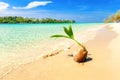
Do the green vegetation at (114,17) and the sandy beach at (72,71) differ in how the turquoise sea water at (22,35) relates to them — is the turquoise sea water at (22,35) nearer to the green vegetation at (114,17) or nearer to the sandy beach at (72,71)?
the sandy beach at (72,71)

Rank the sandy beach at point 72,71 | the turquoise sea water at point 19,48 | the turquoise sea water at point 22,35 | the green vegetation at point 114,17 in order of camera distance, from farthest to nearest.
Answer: the green vegetation at point 114,17 → the turquoise sea water at point 22,35 → the turquoise sea water at point 19,48 → the sandy beach at point 72,71

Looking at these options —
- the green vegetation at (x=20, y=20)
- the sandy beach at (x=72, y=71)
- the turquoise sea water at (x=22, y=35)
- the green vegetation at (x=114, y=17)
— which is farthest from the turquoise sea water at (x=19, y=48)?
the green vegetation at (x=20, y=20)

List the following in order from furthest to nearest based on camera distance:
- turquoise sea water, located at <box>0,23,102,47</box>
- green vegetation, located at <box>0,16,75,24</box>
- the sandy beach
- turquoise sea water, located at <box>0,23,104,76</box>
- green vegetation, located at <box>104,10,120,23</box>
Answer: green vegetation, located at <box>0,16,75,24</box>
green vegetation, located at <box>104,10,120,23</box>
turquoise sea water, located at <box>0,23,102,47</box>
turquoise sea water, located at <box>0,23,104,76</box>
the sandy beach

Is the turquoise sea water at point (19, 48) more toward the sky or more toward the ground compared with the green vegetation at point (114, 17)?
more toward the sky

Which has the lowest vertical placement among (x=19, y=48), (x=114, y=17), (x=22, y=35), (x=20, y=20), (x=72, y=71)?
(x=20, y=20)

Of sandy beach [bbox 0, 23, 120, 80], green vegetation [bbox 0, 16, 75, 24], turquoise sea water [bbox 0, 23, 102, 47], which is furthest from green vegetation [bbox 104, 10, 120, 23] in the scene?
sandy beach [bbox 0, 23, 120, 80]

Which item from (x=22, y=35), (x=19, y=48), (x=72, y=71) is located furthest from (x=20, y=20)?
(x=72, y=71)

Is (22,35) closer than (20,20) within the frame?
Yes

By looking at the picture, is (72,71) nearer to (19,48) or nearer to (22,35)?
(19,48)

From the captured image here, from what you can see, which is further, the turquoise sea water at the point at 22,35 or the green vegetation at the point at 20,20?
the green vegetation at the point at 20,20

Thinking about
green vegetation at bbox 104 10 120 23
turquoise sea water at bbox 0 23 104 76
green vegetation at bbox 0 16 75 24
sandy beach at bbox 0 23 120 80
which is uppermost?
sandy beach at bbox 0 23 120 80

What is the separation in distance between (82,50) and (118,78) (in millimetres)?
1930

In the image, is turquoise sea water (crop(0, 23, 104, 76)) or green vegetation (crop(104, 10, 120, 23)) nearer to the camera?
turquoise sea water (crop(0, 23, 104, 76))

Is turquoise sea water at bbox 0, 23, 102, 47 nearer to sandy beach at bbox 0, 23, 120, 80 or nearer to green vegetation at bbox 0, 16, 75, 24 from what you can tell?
sandy beach at bbox 0, 23, 120, 80
